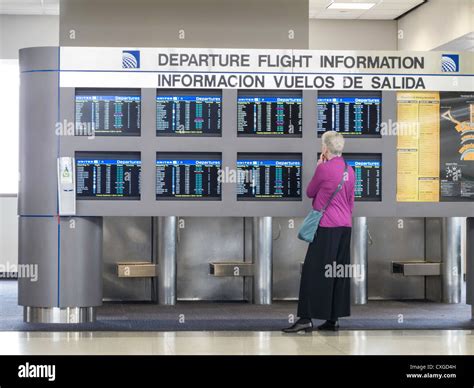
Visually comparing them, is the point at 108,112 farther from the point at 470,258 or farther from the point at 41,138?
→ the point at 470,258

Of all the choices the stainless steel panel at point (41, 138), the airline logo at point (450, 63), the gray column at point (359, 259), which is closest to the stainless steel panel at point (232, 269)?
the gray column at point (359, 259)

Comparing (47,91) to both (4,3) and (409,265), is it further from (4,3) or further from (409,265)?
(4,3)

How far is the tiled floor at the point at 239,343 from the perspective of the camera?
739cm

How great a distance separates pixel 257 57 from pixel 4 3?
7429 mm

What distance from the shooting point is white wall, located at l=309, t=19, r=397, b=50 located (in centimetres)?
1669

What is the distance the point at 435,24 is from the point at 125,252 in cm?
653

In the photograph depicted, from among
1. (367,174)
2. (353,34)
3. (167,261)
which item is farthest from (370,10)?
(367,174)

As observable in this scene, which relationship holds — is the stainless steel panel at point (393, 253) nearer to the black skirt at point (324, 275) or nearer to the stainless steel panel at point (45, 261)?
the black skirt at point (324, 275)

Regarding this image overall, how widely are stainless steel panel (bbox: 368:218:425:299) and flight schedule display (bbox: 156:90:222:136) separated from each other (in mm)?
3526

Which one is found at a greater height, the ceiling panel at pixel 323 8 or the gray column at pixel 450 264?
the ceiling panel at pixel 323 8

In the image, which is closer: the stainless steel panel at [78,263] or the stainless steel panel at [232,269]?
the stainless steel panel at [78,263]

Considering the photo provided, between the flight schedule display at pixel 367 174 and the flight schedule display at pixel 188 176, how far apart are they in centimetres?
131

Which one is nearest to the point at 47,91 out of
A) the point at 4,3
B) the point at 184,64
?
the point at 184,64
